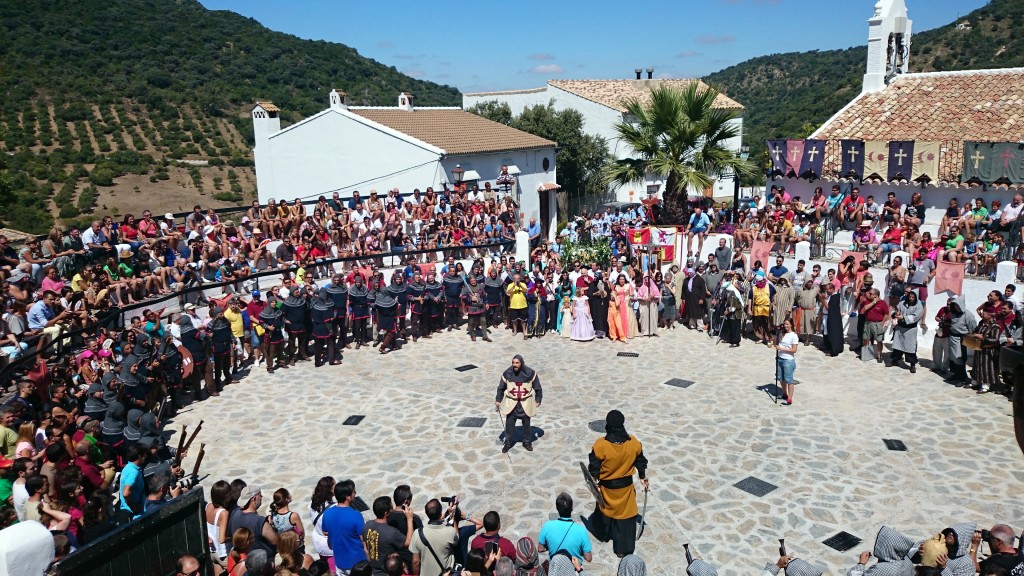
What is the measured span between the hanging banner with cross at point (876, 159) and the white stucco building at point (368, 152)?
12335 millimetres

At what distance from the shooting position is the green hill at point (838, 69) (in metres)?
46.4

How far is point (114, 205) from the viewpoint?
4356 cm

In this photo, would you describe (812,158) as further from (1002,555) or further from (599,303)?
(1002,555)

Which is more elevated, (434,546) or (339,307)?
(339,307)

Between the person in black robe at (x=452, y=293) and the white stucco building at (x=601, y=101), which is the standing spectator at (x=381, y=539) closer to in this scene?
the person in black robe at (x=452, y=293)

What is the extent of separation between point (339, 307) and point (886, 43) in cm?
1956

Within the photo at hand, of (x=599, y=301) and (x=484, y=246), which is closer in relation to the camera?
(x=599, y=301)

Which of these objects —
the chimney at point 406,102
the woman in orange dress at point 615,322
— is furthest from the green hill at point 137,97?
the woman in orange dress at point 615,322

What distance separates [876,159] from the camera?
20359 mm

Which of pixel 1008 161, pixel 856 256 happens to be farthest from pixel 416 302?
pixel 1008 161

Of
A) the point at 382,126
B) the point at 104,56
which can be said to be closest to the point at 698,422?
the point at 382,126

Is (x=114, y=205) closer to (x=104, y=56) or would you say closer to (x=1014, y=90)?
→ (x=104, y=56)

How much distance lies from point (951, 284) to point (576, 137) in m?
28.9

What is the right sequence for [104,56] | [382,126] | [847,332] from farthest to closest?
[104,56], [382,126], [847,332]
